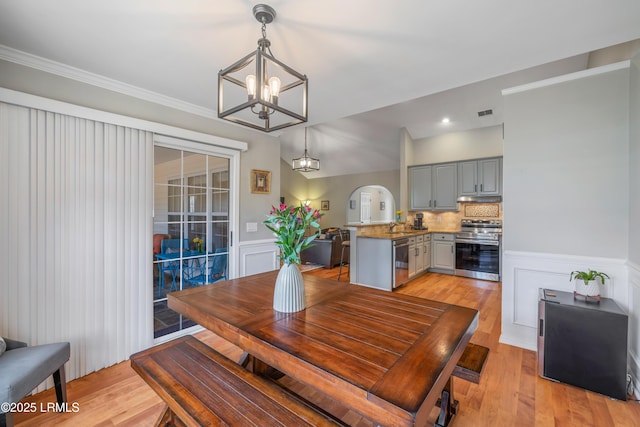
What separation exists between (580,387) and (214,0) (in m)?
3.52

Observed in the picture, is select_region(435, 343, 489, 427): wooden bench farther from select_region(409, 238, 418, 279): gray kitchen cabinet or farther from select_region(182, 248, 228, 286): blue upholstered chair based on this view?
select_region(409, 238, 418, 279): gray kitchen cabinet

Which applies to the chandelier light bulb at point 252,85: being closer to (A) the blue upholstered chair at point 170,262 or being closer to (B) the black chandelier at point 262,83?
(B) the black chandelier at point 262,83

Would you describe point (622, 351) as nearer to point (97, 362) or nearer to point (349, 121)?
point (97, 362)

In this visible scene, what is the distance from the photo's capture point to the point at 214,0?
4.78 ft

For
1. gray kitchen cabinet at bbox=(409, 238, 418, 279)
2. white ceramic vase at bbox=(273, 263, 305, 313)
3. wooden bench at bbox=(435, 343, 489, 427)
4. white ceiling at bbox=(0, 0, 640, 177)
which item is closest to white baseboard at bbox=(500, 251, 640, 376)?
wooden bench at bbox=(435, 343, 489, 427)

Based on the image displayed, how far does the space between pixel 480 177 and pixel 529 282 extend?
3348 mm

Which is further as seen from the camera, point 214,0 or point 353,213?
point 353,213

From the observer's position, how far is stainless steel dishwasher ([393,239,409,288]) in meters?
4.24

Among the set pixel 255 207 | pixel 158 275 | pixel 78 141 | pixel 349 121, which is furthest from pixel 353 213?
pixel 78 141

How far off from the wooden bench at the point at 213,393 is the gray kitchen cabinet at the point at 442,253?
16.1 ft

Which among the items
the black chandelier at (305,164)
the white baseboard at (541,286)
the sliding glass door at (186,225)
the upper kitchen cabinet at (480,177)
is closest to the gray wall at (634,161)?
the white baseboard at (541,286)

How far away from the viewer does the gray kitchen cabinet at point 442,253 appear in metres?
5.41

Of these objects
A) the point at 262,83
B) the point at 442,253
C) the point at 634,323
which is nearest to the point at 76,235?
the point at 262,83

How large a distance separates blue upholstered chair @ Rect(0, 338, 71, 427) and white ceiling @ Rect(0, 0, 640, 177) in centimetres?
197
